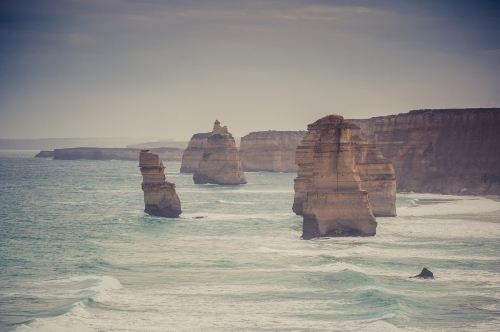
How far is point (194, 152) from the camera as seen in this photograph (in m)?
152

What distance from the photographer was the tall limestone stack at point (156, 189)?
5466 centimetres

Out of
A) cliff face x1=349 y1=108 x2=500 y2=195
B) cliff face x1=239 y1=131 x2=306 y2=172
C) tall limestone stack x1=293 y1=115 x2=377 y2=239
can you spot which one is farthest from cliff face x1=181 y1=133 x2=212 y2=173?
tall limestone stack x1=293 y1=115 x2=377 y2=239

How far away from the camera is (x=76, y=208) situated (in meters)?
68.9

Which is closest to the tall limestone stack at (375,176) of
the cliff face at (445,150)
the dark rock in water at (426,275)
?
the dark rock in water at (426,275)

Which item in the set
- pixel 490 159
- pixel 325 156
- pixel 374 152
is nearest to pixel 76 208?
pixel 374 152

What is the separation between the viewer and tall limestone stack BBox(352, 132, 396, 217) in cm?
5710

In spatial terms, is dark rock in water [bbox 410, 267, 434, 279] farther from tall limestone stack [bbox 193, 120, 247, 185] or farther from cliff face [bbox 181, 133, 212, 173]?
cliff face [bbox 181, 133, 212, 173]

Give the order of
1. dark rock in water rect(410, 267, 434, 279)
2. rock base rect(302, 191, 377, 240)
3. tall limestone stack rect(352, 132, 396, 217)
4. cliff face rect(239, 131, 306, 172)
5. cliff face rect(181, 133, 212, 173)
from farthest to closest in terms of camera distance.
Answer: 1. cliff face rect(239, 131, 306, 172)
2. cliff face rect(181, 133, 212, 173)
3. tall limestone stack rect(352, 132, 396, 217)
4. rock base rect(302, 191, 377, 240)
5. dark rock in water rect(410, 267, 434, 279)

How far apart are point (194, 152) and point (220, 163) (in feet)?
125

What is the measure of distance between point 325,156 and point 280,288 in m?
13.7

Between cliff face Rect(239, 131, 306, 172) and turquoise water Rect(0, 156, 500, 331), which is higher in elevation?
cliff face Rect(239, 131, 306, 172)

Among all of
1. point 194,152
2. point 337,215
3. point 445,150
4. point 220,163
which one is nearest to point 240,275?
point 337,215

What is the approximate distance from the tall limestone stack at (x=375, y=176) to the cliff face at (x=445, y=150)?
37432mm

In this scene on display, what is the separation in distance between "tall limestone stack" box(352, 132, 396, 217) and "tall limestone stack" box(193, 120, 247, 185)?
54467mm
